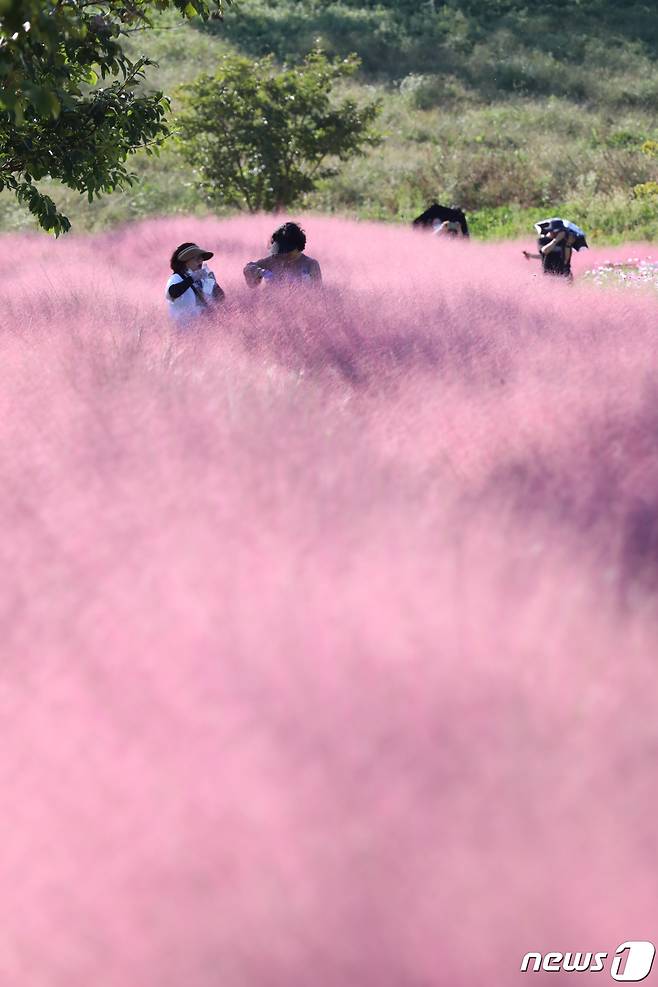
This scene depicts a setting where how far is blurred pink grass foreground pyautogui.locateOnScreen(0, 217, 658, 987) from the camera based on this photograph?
5.39 feet

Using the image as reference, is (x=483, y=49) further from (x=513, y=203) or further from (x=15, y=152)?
(x=15, y=152)

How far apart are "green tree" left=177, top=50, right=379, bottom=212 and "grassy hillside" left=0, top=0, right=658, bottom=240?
5.16 feet

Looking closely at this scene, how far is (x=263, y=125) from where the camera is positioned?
17109 mm

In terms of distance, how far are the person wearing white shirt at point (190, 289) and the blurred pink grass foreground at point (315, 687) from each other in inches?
95.5

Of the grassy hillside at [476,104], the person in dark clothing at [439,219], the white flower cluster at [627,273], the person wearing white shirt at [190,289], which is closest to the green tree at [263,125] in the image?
the grassy hillside at [476,104]

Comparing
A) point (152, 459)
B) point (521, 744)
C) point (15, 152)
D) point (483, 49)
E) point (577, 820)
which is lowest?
point (577, 820)

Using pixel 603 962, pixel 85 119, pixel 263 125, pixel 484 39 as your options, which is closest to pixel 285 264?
pixel 85 119

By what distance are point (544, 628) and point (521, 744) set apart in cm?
42

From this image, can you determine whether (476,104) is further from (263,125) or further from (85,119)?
(85,119)

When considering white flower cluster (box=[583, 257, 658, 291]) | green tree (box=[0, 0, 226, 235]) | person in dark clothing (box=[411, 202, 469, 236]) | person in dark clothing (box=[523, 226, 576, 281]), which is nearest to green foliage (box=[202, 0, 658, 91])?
person in dark clothing (box=[411, 202, 469, 236])

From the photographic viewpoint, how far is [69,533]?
107 inches

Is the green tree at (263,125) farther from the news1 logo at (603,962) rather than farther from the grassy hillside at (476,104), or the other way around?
the news1 logo at (603,962)

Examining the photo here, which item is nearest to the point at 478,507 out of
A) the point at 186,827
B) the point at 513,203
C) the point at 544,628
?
the point at 544,628

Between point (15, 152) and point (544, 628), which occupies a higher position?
point (15, 152)
